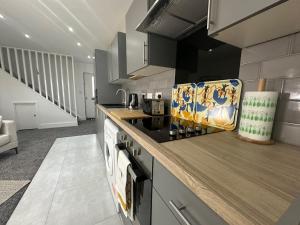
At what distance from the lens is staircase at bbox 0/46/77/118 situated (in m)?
3.82

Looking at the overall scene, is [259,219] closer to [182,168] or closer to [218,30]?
[182,168]

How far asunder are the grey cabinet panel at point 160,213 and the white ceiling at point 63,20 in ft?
6.72

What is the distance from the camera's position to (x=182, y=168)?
0.38 meters

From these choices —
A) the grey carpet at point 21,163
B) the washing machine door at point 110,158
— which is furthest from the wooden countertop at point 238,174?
the grey carpet at point 21,163

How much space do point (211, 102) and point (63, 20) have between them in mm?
2663

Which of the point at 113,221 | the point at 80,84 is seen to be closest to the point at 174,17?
the point at 113,221

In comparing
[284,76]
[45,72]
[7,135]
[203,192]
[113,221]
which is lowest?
[113,221]

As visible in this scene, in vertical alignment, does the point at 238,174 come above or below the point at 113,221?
above

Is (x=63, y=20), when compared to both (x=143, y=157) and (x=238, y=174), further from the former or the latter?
(x=238, y=174)

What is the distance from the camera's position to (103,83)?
9.89 feet

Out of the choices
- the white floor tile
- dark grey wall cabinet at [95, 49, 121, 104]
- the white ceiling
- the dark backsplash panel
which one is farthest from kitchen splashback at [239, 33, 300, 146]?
dark grey wall cabinet at [95, 49, 121, 104]

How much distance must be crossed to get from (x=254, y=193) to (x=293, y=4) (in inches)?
22.0

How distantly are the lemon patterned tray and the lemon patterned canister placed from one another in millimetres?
141

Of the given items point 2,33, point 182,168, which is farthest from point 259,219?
point 2,33
